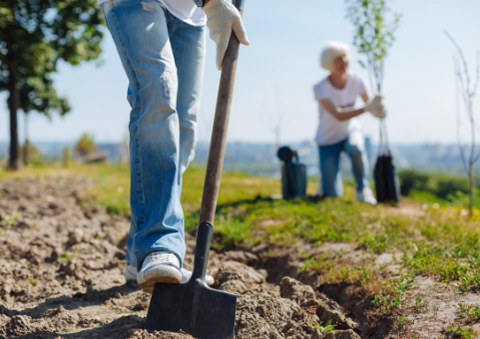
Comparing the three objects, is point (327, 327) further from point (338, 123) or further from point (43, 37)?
point (43, 37)

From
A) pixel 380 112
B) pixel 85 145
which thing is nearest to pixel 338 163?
pixel 380 112

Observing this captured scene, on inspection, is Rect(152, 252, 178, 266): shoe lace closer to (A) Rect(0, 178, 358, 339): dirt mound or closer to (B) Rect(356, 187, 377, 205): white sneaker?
(A) Rect(0, 178, 358, 339): dirt mound

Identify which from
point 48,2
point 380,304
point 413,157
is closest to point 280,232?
point 380,304

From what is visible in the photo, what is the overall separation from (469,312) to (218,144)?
1.26 meters

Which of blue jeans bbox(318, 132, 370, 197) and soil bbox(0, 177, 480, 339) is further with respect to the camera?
blue jeans bbox(318, 132, 370, 197)

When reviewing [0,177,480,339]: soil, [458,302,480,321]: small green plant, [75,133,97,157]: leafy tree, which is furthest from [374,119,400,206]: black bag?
[75,133,97,157]: leafy tree

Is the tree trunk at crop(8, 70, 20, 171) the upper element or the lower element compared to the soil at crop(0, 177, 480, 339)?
upper

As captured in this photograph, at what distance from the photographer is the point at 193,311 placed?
1.62 metres

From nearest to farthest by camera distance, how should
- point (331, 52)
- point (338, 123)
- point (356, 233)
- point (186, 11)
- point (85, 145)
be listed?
point (186, 11) < point (356, 233) < point (331, 52) < point (338, 123) < point (85, 145)

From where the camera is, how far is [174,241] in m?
1.83

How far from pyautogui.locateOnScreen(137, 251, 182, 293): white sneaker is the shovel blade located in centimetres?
5

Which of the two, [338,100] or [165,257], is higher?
[338,100]

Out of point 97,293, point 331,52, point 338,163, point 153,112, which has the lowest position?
point 97,293

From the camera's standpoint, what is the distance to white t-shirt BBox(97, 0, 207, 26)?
2039 mm
